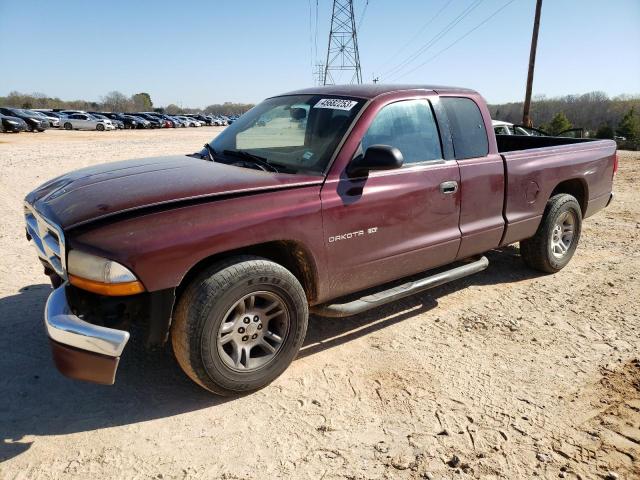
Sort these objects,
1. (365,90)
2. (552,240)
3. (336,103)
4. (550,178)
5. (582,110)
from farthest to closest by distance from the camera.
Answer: (582,110) < (552,240) < (550,178) < (365,90) < (336,103)

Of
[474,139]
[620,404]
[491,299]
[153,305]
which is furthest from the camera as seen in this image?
[491,299]

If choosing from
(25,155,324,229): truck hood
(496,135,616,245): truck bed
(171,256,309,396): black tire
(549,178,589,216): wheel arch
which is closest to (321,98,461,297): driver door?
(25,155,324,229): truck hood

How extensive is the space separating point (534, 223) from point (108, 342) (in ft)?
13.4

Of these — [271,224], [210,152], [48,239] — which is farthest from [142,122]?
[271,224]

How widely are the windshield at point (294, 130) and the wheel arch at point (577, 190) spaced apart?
3009 mm

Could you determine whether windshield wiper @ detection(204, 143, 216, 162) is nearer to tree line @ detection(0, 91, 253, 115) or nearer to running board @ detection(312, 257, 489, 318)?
running board @ detection(312, 257, 489, 318)

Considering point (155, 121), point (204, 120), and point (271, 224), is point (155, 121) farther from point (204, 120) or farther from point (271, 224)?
point (271, 224)

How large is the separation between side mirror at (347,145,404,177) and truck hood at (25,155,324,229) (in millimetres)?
281

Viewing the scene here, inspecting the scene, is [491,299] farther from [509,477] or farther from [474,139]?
[509,477]

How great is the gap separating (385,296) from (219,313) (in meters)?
1.35

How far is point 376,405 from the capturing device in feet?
9.29

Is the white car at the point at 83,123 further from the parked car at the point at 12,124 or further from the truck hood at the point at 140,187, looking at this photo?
the truck hood at the point at 140,187

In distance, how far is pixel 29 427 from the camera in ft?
8.34

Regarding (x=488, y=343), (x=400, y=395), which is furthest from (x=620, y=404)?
(x=400, y=395)
